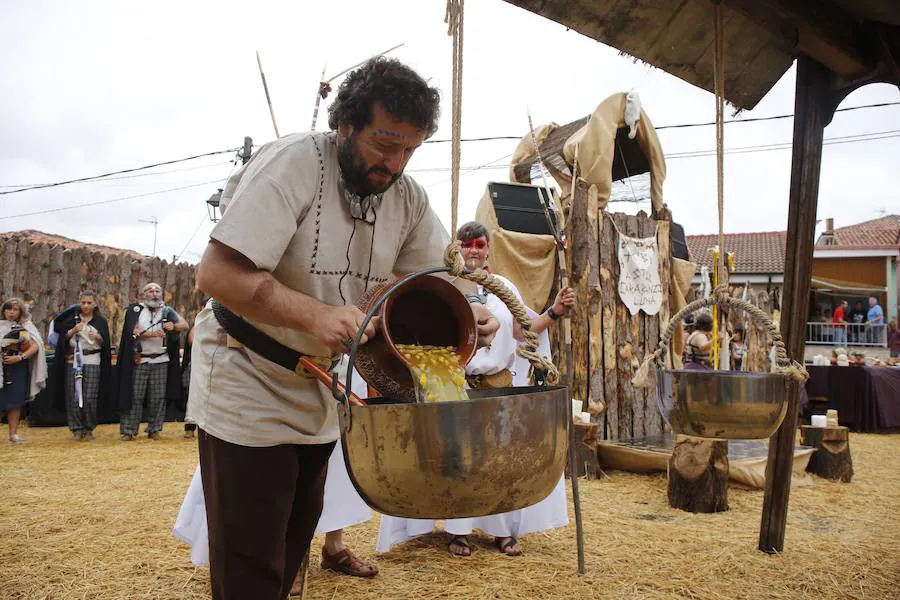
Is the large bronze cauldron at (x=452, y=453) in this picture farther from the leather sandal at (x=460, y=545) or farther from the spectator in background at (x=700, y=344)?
the spectator in background at (x=700, y=344)

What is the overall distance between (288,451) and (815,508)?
4.79 metres

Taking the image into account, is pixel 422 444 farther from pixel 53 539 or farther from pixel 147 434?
pixel 147 434

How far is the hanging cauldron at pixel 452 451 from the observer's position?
1.18 m

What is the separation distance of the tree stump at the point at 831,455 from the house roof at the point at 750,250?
21.0 metres

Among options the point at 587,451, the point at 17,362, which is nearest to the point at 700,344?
the point at 587,451

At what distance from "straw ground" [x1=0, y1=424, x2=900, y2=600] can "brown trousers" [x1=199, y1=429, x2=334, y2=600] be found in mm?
1334

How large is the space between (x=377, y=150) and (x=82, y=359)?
728 centimetres

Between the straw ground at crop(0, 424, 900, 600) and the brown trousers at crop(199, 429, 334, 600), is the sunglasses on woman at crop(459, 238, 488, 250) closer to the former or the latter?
the straw ground at crop(0, 424, 900, 600)

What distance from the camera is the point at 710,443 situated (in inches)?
181

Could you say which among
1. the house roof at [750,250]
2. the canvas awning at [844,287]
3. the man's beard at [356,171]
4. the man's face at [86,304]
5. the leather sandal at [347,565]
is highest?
the house roof at [750,250]

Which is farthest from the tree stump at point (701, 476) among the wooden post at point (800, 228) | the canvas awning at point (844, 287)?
the canvas awning at point (844, 287)

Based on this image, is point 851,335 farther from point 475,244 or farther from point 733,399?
point 733,399

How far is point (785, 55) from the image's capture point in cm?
328

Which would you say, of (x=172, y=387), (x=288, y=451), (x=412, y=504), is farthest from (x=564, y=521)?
(x=172, y=387)
